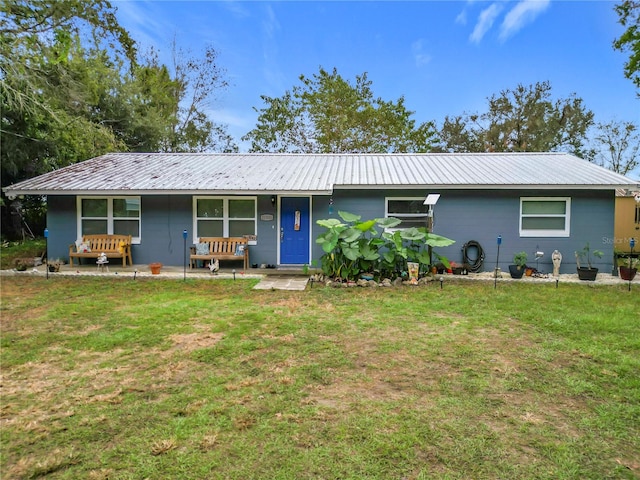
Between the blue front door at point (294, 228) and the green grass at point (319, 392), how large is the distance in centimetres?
395

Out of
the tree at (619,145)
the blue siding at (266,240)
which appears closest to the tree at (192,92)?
the blue siding at (266,240)

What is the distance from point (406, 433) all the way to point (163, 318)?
13.2 ft

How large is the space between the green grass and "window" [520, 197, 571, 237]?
12.9 ft

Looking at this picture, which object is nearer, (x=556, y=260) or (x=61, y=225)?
(x=556, y=260)

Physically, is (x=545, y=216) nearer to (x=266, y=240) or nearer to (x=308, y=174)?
(x=308, y=174)

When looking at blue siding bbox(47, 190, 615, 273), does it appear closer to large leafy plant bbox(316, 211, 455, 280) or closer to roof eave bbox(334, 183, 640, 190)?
roof eave bbox(334, 183, 640, 190)

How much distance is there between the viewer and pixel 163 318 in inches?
210

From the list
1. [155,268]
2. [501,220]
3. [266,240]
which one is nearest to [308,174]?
[266,240]

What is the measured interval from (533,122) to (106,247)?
2523 cm

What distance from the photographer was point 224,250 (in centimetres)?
980

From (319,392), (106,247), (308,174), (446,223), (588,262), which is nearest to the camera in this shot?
(319,392)

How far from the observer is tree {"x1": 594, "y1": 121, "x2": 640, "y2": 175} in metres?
24.5

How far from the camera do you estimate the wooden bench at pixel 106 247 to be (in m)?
9.68

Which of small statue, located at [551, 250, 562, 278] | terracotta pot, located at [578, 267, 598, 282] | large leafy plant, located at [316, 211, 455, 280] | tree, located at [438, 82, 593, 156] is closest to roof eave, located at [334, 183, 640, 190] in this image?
large leafy plant, located at [316, 211, 455, 280]
